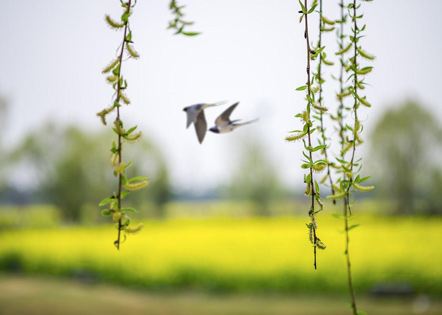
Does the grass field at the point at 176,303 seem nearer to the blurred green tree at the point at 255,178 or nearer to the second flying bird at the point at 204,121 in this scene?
the second flying bird at the point at 204,121

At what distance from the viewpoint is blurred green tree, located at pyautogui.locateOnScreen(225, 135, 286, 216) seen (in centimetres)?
1120

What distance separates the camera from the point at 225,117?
387 mm

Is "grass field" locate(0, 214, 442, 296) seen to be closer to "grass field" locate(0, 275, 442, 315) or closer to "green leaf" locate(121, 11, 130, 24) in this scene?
"grass field" locate(0, 275, 442, 315)

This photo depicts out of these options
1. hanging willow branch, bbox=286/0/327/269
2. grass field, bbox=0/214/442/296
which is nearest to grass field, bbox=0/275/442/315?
grass field, bbox=0/214/442/296

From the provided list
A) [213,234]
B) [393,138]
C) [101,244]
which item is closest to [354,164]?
[101,244]

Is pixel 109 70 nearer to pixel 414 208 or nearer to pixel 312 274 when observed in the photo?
pixel 312 274

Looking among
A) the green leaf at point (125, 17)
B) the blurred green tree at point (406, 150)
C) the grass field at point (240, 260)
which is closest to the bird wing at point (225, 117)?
the green leaf at point (125, 17)

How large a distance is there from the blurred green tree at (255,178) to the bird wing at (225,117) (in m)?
10.7

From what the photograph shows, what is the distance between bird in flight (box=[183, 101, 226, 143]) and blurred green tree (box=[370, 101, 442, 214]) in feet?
26.7

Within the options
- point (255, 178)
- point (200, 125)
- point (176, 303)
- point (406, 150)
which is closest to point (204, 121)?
point (200, 125)

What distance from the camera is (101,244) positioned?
6.08 metres

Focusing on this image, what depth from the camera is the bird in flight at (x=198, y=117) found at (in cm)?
37

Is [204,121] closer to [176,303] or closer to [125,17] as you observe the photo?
[125,17]

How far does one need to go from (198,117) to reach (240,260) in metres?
4.62
